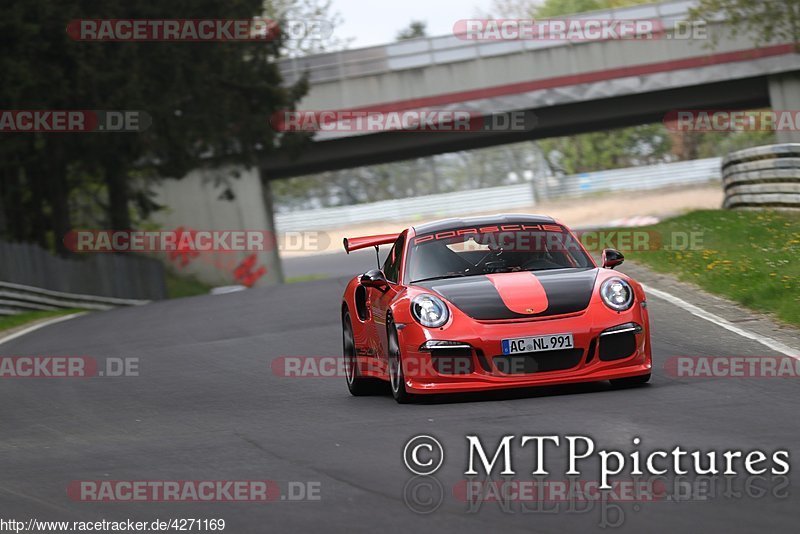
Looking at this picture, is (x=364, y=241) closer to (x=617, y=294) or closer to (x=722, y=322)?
(x=617, y=294)


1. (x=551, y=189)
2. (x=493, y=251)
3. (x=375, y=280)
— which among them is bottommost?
(x=551, y=189)

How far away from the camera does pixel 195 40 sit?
33.4 m

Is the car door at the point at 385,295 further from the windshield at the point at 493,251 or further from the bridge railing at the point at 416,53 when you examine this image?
the bridge railing at the point at 416,53

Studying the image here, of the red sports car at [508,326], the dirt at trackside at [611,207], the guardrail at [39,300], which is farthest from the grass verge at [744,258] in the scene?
the dirt at trackside at [611,207]

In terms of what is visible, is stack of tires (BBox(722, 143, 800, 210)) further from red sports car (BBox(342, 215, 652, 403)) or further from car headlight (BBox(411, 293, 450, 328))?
car headlight (BBox(411, 293, 450, 328))

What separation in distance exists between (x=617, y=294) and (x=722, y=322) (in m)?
3.97

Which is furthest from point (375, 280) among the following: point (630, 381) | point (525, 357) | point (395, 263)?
point (630, 381)

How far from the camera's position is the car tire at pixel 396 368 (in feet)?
31.6

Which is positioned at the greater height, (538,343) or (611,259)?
(611,259)

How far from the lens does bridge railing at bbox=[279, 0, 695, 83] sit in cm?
4503

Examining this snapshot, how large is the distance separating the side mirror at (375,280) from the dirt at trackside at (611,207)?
155 ft

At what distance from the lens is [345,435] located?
27.7 ft

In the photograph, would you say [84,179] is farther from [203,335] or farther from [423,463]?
[423,463]

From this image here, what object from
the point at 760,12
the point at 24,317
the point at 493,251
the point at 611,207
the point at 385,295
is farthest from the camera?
the point at 611,207
